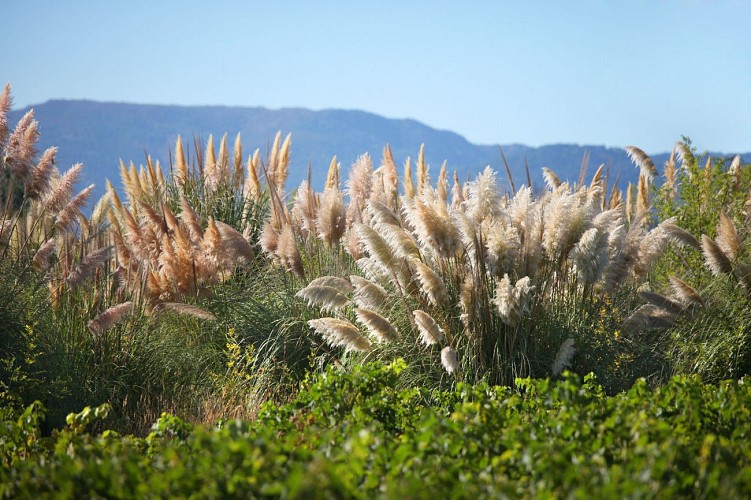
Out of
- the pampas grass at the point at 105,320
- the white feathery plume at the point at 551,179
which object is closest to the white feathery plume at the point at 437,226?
the pampas grass at the point at 105,320

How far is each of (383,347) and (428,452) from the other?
8.48 ft

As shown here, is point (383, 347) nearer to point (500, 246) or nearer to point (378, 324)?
point (378, 324)

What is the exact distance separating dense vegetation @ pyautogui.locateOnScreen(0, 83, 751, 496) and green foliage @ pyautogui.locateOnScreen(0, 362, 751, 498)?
0.01 m

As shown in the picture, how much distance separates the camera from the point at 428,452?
3320mm

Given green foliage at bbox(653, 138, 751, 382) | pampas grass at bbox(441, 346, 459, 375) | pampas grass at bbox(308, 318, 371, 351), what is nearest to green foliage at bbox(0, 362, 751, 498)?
pampas grass at bbox(441, 346, 459, 375)

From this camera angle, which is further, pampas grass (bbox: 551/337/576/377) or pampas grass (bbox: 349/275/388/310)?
pampas grass (bbox: 349/275/388/310)

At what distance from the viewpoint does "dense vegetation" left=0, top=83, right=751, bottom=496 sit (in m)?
3.08

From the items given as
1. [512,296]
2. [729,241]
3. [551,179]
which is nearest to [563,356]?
[512,296]

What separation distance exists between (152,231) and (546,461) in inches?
207

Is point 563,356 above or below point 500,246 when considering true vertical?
below

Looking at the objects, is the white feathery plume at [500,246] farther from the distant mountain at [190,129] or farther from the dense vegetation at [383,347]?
the distant mountain at [190,129]

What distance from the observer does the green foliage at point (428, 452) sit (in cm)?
274

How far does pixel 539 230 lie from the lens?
19.0 feet

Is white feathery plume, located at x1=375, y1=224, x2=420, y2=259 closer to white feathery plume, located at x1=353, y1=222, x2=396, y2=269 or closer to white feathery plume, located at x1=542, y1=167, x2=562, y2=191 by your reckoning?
white feathery plume, located at x1=353, y1=222, x2=396, y2=269
